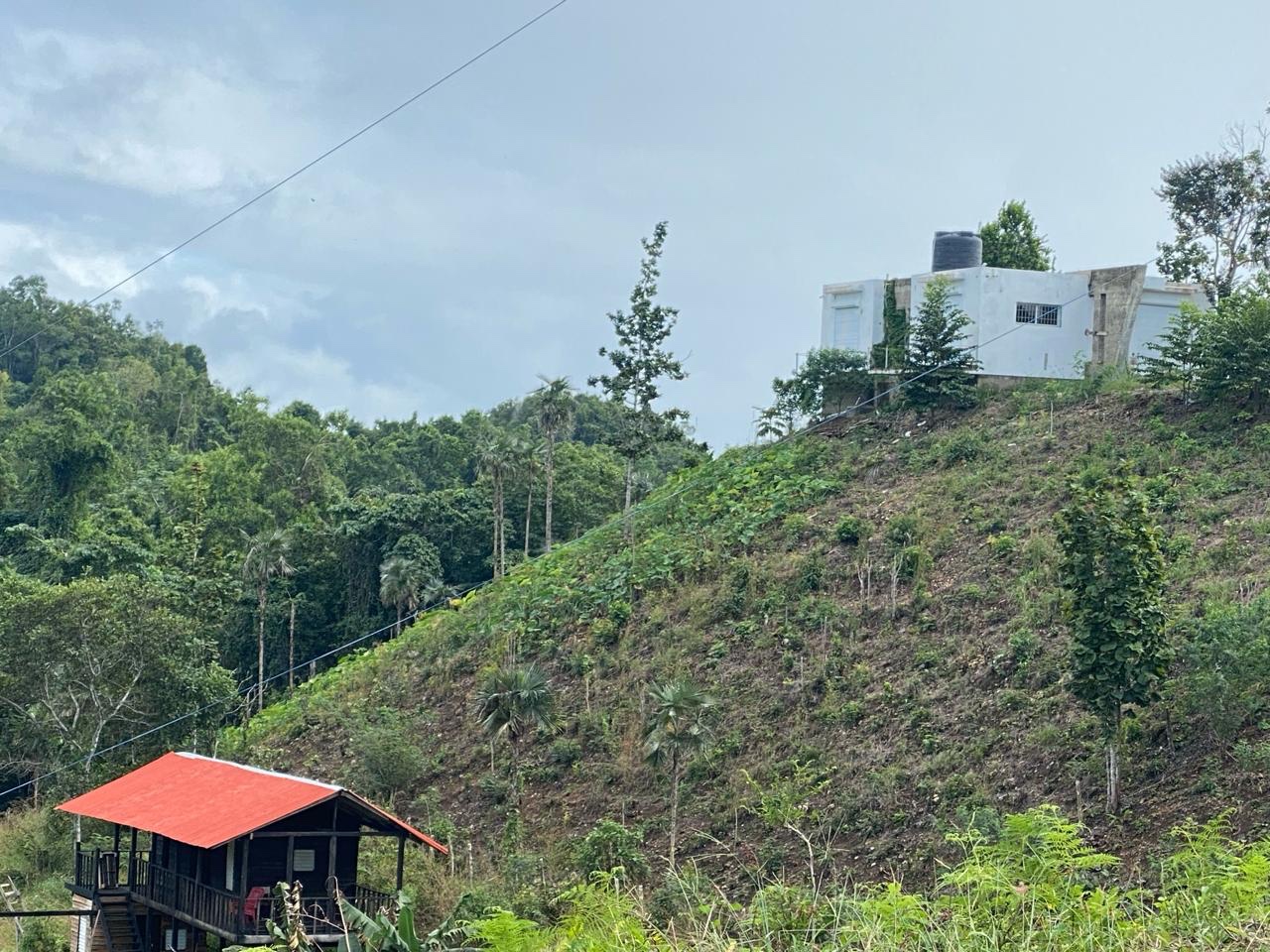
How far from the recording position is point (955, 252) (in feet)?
143

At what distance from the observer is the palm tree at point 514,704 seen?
2938cm

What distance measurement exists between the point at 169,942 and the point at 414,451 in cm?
4850

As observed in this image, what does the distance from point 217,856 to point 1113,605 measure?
45.4 ft

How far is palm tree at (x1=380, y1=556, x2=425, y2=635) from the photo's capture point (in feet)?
166

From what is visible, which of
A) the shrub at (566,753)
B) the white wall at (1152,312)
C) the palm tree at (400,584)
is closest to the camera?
the shrub at (566,753)

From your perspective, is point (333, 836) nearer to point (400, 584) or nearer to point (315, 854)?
point (315, 854)

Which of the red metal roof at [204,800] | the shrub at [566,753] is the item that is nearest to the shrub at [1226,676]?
the red metal roof at [204,800]

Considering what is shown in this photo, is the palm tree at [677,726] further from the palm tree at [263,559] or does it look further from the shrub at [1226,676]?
the palm tree at [263,559]

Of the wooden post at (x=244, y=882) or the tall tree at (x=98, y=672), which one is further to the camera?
the tall tree at (x=98, y=672)

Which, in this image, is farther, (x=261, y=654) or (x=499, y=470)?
(x=499, y=470)

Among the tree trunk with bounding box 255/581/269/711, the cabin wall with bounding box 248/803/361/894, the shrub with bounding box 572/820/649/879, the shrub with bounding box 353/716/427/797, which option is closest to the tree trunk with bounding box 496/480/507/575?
the tree trunk with bounding box 255/581/269/711

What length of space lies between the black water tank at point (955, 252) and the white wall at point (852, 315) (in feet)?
6.30

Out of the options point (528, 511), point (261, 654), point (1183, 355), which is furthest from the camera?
point (528, 511)

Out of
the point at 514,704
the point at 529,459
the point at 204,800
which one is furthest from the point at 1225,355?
the point at 529,459
